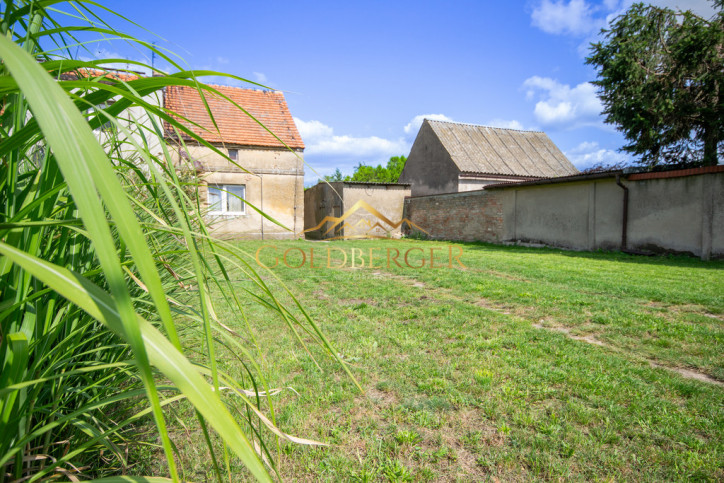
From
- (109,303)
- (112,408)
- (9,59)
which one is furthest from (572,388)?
(9,59)

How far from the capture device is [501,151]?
69.8 ft

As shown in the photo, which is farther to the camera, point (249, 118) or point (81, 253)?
point (249, 118)

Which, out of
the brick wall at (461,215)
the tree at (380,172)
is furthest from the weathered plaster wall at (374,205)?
the tree at (380,172)

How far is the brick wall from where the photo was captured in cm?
1373

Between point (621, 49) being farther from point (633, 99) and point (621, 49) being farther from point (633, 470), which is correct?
point (633, 470)

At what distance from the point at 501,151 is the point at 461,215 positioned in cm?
859

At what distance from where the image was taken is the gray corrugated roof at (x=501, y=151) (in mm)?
19906

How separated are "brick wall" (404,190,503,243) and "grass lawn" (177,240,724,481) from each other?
9.19 meters

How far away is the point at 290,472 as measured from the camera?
59.2 inches

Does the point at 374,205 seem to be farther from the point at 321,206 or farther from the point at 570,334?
the point at 570,334

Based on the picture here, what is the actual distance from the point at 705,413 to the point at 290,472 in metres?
2.18

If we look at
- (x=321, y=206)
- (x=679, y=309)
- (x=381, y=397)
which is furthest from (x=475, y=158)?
(x=381, y=397)
